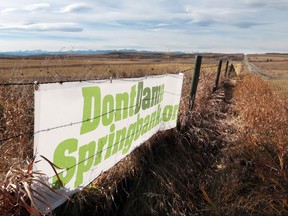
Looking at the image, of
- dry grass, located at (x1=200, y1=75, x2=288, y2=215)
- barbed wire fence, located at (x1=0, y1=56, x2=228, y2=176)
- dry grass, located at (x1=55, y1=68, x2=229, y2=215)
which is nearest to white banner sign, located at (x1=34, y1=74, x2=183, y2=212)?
barbed wire fence, located at (x1=0, y1=56, x2=228, y2=176)

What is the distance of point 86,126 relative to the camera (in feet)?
8.93

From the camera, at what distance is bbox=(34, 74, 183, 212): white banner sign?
2232mm

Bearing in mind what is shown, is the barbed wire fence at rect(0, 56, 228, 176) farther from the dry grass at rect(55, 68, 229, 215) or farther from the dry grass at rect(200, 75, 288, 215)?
the dry grass at rect(200, 75, 288, 215)

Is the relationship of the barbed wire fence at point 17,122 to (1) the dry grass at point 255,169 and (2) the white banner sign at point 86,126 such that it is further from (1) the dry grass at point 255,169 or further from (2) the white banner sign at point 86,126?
(1) the dry grass at point 255,169

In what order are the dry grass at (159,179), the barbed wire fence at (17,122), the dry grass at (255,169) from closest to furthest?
the barbed wire fence at (17,122)
the dry grass at (255,169)
the dry grass at (159,179)

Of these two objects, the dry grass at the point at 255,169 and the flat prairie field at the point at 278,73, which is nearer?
the dry grass at the point at 255,169

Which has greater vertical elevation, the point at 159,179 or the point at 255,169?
the point at 255,169

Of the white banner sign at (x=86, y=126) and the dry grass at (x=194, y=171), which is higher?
the white banner sign at (x=86, y=126)

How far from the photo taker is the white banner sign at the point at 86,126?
2232 mm

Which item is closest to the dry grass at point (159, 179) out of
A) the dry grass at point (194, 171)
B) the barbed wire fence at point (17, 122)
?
the dry grass at point (194, 171)

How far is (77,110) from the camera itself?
2.53 m

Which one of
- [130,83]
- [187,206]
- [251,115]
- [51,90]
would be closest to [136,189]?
[187,206]

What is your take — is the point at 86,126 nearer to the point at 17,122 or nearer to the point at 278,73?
the point at 17,122

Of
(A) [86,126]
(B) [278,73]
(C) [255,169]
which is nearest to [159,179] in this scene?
(C) [255,169]
